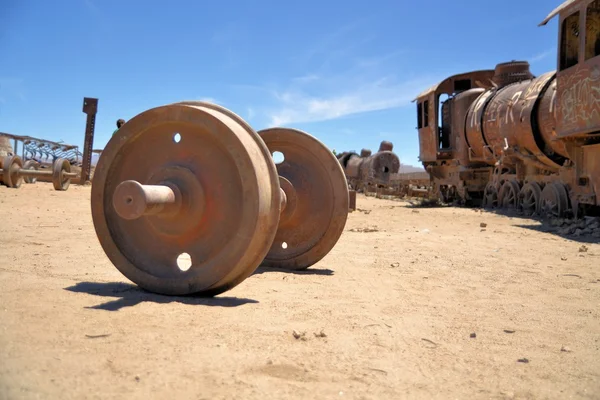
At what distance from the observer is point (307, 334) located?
8.87ft

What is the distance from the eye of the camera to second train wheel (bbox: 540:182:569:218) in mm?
10023

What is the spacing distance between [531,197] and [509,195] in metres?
1.28

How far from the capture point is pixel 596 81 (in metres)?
7.86

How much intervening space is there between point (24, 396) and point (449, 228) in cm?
824

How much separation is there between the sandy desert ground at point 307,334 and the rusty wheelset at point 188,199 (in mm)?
236

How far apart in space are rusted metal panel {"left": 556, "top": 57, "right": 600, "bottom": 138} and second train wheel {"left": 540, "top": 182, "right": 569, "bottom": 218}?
4.84 feet

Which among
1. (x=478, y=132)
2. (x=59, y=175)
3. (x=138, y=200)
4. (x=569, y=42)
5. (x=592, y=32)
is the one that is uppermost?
(x=569, y=42)

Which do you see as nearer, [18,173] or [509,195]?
[509,195]

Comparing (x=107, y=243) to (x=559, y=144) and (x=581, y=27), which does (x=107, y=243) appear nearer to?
(x=581, y=27)

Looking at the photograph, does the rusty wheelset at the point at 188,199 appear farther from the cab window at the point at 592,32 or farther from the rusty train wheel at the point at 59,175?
the rusty train wheel at the point at 59,175

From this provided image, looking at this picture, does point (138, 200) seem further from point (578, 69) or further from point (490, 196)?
point (490, 196)

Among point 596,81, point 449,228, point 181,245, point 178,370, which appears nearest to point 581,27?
point 596,81

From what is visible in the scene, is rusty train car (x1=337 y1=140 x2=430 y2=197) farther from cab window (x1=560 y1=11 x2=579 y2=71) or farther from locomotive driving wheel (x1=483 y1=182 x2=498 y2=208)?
cab window (x1=560 y1=11 x2=579 y2=71)

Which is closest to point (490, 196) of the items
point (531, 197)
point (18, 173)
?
point (531, 197)
